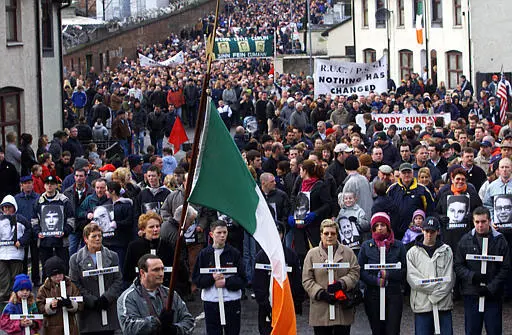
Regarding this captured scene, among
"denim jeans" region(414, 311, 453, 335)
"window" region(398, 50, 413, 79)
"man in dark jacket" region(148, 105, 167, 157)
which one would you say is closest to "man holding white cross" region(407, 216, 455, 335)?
"denim jeans" region(414, 311, 453, 335)

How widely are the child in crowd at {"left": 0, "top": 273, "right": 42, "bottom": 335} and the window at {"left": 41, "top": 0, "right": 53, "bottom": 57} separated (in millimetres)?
20942

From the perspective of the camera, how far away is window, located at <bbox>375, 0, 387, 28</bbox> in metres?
55.1

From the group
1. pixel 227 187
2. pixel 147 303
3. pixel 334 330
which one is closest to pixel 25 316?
pixel 147 303

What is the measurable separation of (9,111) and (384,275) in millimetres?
17390

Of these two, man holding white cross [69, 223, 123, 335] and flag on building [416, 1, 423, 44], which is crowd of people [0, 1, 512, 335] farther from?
flag on building [416, 1, 423, 44]

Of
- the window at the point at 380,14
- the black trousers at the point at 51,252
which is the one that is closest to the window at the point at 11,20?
the black trousers at the point at 51,252

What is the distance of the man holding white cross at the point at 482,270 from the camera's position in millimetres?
14180

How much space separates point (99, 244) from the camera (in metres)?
13.9

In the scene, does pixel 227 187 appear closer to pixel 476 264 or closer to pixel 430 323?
pixel 430 323

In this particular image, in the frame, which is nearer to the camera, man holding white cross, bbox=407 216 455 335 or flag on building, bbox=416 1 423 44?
man holding white cross, bbox=407 216 455 335

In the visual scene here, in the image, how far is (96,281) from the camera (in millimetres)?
13844

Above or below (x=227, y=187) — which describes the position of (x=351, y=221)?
below

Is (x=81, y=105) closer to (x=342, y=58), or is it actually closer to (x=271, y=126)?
(x=271, y=126)

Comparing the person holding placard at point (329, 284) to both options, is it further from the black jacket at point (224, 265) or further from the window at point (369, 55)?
the window at point (369, 55)
